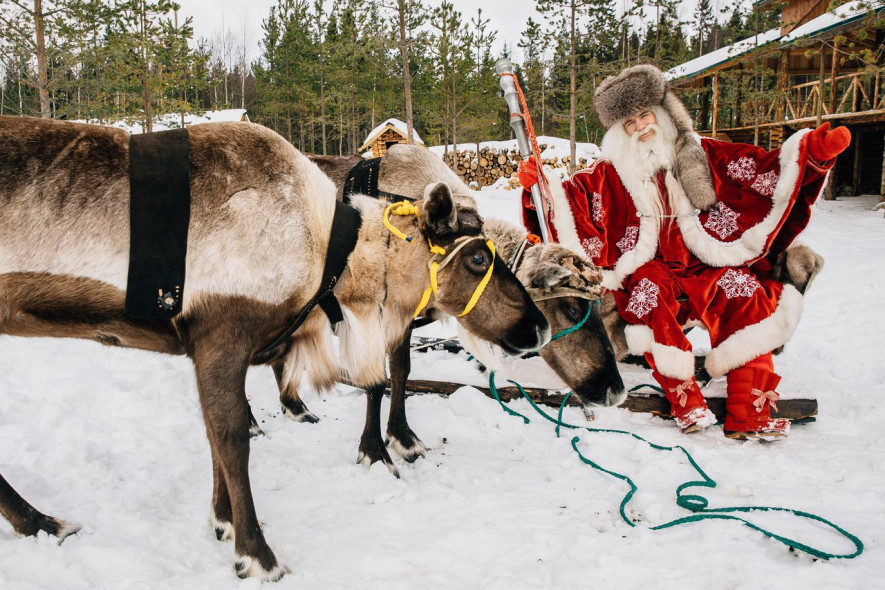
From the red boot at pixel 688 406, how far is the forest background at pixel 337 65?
36.7 ft

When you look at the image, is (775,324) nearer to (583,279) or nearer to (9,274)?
Result: (583,279)

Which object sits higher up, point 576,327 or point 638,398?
point 576,327

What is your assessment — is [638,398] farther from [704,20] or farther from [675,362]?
[704,20]

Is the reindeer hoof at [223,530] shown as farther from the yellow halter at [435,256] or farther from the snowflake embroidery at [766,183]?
the snowflake embroidery at [766,183]

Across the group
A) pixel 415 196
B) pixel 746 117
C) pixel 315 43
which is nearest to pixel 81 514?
pixel 415 196

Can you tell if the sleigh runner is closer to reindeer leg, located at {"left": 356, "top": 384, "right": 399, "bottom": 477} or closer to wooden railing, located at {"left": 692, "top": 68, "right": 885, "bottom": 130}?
reindeer leg, located at {"left": 356, "top": 384, "right": 399, "bottom": 477}

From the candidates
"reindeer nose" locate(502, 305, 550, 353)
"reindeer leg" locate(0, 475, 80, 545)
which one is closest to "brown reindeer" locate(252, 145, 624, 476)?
"reindeer nose" locate(502, 305, 550, 353)

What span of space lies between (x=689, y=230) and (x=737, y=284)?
0.47 metres

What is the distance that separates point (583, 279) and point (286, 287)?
4.91 ft

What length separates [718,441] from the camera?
3.04m

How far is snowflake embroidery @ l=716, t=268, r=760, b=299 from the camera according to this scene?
11.1 ft

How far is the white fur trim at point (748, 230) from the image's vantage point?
3.35 m

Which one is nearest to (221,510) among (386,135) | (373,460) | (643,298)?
(373,460)

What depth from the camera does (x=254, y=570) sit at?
1.87 metres
